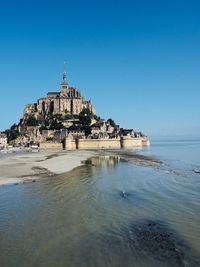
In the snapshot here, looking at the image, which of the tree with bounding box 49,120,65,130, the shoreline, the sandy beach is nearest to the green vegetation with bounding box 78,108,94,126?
the tree with bounding box 49,120,65,130

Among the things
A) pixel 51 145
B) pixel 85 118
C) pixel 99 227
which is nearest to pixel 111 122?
pixel 85 118

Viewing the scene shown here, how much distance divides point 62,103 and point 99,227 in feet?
382

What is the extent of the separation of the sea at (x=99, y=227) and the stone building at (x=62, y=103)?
107m

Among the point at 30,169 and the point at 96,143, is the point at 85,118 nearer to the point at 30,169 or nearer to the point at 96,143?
the point at 96,143

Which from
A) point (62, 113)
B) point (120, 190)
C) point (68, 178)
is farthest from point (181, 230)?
point (62, 113)

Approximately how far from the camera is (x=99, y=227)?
42.5 feet

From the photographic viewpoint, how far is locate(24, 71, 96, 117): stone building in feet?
420

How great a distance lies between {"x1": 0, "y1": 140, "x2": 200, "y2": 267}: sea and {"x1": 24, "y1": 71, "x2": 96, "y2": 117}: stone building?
107 m

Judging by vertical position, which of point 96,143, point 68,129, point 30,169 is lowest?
point 30,169

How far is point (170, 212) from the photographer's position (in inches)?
590

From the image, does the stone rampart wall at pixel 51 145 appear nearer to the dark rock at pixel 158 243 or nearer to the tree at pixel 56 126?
the tree at pixel 56 126

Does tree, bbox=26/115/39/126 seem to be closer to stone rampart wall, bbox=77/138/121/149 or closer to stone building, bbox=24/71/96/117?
stone building, bbox=24/71/96/117

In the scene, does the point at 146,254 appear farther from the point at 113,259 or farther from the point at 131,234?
the point at 131,234

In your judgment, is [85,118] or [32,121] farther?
[32,121]
